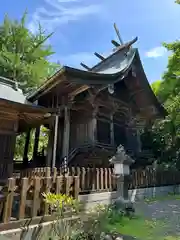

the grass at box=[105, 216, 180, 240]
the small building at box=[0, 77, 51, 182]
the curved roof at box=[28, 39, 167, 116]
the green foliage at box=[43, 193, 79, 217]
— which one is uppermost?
the curved roof at box=[28, 39, 167, 116]

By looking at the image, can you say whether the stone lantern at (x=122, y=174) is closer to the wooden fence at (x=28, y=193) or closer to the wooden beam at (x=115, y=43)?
the wooden fence at (x=28, y=193)

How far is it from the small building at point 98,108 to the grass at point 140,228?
4812 mm

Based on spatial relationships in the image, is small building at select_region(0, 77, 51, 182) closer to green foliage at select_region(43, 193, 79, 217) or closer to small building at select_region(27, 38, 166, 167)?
small building at select_region(27, 38, 166, 167)

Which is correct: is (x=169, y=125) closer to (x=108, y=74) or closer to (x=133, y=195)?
(x=108, y=74)

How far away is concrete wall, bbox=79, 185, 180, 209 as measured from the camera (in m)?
7.12

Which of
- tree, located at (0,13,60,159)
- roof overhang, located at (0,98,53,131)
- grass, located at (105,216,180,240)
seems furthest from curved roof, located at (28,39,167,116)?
grass, located at (105,216,180,240)

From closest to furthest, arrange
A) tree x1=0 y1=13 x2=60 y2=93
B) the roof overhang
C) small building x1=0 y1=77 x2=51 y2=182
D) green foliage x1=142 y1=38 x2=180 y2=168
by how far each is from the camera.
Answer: the roof overhang, small building x1=0 y1=77 x2=51 y2=182, green foliage x1=142 y1=38 x2=180 y2=168, tree x1=0 y1=13 x2=60 y2=93

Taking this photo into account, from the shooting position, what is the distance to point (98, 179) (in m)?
7.79

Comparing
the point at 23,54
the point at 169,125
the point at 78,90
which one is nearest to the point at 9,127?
A: the point at 78,90

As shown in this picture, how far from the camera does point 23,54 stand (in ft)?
57.5

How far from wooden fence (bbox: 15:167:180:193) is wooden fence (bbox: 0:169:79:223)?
1357 mm

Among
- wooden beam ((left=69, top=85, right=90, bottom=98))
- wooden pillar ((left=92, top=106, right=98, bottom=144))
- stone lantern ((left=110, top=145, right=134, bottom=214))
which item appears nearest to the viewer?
stone lantern ((left=110, top=145, right=134, bottom=214))

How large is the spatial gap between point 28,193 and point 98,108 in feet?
27.8

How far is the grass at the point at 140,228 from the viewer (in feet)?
14.3
